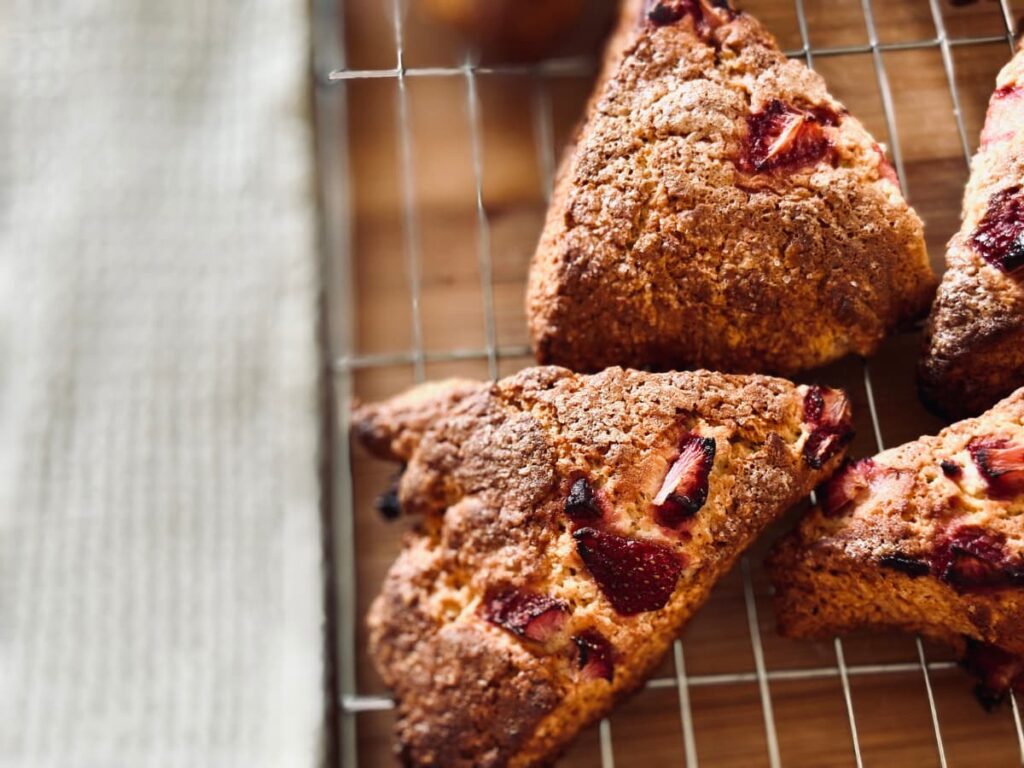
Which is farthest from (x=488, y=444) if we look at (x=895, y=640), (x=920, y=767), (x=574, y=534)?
(x=920, y=767)

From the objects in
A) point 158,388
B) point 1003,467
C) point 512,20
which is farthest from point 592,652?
point 512,20

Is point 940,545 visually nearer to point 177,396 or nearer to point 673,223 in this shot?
Answer: point 673,223

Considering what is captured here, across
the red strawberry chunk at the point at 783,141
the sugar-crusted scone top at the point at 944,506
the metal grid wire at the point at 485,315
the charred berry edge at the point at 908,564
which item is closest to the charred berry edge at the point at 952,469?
the sugar-crusted scone top at the point at 944,506

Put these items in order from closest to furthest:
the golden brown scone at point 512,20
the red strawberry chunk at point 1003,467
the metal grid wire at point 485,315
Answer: the red strawberry chunk at point 1003,467, the metal grid wire at point 485,315, the golden brown scone at point 512,20

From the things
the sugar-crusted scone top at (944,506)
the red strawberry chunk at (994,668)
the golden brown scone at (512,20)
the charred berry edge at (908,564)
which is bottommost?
the red strawberry chunk at (994,668)

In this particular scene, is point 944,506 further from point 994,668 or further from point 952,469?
point 994,668

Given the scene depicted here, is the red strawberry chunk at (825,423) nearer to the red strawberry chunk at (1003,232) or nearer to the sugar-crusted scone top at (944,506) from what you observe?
the sugar-crusted scone top at (944,506)
